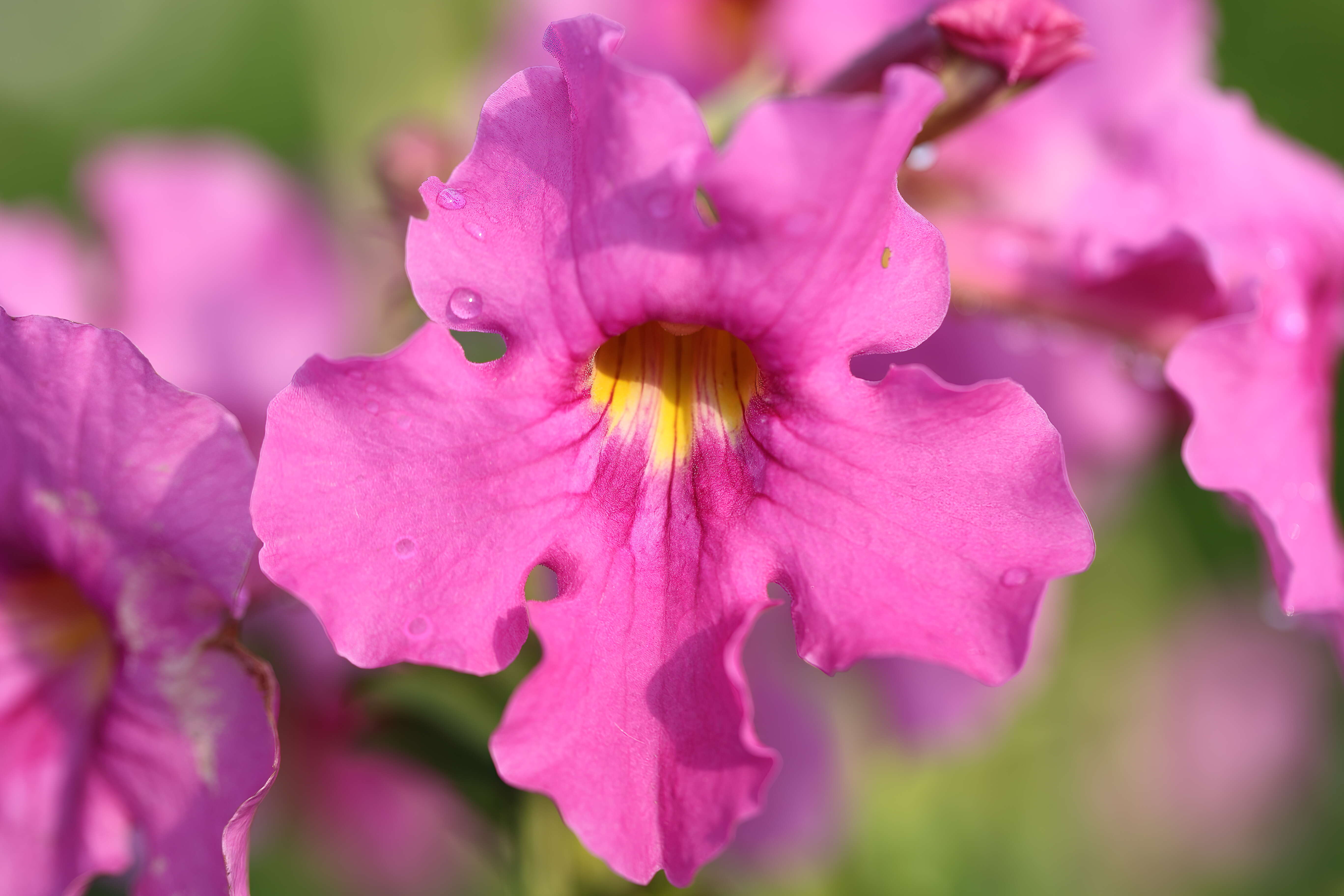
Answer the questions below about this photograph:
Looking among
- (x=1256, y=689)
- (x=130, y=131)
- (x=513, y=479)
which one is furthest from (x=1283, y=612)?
(x=130, y=131)

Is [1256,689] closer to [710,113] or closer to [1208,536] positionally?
[1208,536]

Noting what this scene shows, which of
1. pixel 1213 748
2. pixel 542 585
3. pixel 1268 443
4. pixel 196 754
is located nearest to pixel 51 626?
pixel 196 754

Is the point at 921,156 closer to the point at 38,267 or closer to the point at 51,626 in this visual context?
the point at 51,626

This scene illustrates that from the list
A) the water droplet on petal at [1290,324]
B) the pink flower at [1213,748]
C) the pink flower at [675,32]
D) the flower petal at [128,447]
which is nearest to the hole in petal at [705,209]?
the flower petal at [128,447]

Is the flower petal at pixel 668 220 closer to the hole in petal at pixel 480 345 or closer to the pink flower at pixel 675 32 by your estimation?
the hole in petal at pixel 480 345

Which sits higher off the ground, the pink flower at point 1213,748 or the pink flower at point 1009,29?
the pink flower at point 1009,29

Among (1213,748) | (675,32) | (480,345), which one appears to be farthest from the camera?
(1213,748)

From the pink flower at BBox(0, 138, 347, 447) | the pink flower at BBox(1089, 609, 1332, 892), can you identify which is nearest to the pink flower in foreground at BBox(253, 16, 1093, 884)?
the pink flower at BBox(0, 138, 347, 447)
